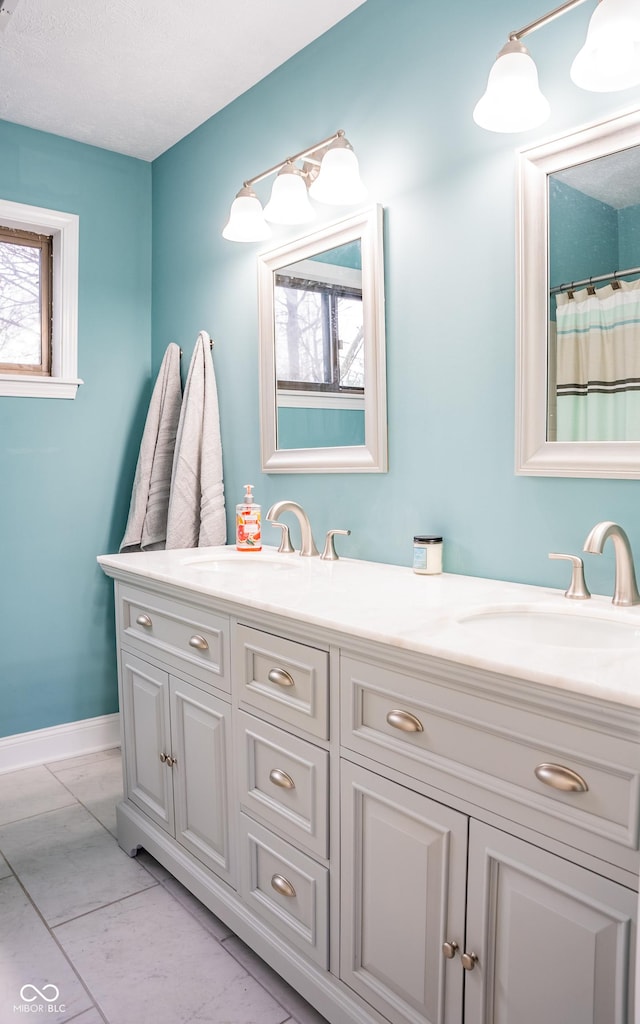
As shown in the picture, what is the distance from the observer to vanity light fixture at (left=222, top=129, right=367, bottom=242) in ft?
5.90

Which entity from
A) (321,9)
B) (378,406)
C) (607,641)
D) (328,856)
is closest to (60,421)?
(378,406)

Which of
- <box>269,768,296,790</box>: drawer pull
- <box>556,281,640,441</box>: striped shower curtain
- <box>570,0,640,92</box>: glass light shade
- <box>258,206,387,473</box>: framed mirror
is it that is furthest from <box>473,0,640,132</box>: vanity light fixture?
<box>269,768,296,790</box>: drawer pull

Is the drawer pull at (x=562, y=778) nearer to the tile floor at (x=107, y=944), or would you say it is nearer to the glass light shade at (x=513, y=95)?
Result: the tile floor at (x=107, y=944)

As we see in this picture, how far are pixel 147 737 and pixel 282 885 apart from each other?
68 centimetres

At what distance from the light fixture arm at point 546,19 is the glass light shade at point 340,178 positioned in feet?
1.70

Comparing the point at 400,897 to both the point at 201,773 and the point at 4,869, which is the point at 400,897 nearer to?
the point at 201,773

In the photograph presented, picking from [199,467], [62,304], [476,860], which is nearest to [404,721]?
[476,860]

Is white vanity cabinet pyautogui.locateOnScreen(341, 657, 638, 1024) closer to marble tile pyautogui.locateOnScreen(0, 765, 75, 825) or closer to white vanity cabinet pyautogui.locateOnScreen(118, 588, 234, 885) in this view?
white vanity cabinet pyautogui.locateOnScreen(118, 588, 234, 885)

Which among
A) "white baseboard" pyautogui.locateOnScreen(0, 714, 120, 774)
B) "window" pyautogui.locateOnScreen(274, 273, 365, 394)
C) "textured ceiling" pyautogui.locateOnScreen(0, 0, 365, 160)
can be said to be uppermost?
"textured ceiling" pyautogui.locateOnScreen(0, 0, 365, 160)

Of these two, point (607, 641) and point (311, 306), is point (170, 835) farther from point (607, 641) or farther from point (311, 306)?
point (311, 306)

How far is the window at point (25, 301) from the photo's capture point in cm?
268

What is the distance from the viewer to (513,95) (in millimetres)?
1355

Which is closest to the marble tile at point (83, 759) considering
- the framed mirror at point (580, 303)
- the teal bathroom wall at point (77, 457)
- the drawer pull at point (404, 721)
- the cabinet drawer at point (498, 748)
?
the teal bathroom wall at point (77, 457)

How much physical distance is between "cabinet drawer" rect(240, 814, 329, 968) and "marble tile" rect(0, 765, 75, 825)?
1094 mm
